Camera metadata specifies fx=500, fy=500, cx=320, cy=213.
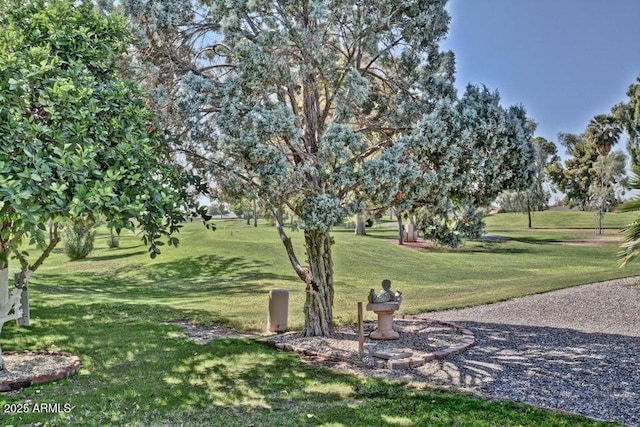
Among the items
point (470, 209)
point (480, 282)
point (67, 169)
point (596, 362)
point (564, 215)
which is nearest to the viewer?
point (67, 169)

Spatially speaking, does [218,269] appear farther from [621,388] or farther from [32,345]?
[621,388]

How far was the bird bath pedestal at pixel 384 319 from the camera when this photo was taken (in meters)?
9.13

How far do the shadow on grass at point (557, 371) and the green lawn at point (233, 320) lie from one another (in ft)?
2.24

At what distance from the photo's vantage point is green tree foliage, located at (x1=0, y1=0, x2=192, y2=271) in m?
4.98

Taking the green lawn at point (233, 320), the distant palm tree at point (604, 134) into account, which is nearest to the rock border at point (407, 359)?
the green lawn at point (233, 320)

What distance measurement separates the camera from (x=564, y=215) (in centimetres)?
4916

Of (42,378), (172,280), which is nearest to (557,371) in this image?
(42,378)

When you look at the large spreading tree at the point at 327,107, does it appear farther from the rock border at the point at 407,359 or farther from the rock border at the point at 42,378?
the rock border at the point at 42,378

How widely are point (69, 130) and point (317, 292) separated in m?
5.57

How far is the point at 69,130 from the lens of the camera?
18.6ft

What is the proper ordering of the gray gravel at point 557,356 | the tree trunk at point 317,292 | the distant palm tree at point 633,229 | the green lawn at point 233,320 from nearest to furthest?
the green lawn at point 233,320
the gray gravel at point 557,356
the tree trunk at point 317,292
the distant palm tree at point 633,229

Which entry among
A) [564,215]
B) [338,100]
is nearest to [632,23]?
[338,100]

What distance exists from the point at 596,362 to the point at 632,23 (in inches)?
595

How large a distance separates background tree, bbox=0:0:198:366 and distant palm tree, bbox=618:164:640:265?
28.3 feet
